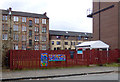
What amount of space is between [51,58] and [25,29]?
37.2 metres

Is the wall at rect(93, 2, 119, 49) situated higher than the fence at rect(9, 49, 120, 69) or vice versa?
the wall at rect(93, 2, 119, 49)

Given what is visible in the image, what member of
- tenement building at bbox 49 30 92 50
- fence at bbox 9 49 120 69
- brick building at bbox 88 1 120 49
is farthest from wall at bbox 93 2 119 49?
tenement building at bbox 49 30 92 50

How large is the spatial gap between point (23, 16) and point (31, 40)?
8.70 metres

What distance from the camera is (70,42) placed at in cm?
→ 5741

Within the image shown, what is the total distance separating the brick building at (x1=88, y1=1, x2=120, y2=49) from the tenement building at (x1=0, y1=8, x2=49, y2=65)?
2733 cm

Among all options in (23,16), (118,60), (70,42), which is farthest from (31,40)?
(118,60)

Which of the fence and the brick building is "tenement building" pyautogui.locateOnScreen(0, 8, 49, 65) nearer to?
the brick building

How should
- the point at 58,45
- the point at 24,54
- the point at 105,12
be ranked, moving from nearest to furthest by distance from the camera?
the point at 24,54 → the point at 105,12 → the point at 58,45

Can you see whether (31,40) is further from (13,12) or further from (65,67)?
(65,67)

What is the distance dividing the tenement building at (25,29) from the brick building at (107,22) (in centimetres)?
2733

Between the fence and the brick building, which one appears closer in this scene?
the fence

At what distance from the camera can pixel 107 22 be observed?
21.7 meters

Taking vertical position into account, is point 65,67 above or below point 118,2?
below

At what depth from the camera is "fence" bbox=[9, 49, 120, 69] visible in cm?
1126
